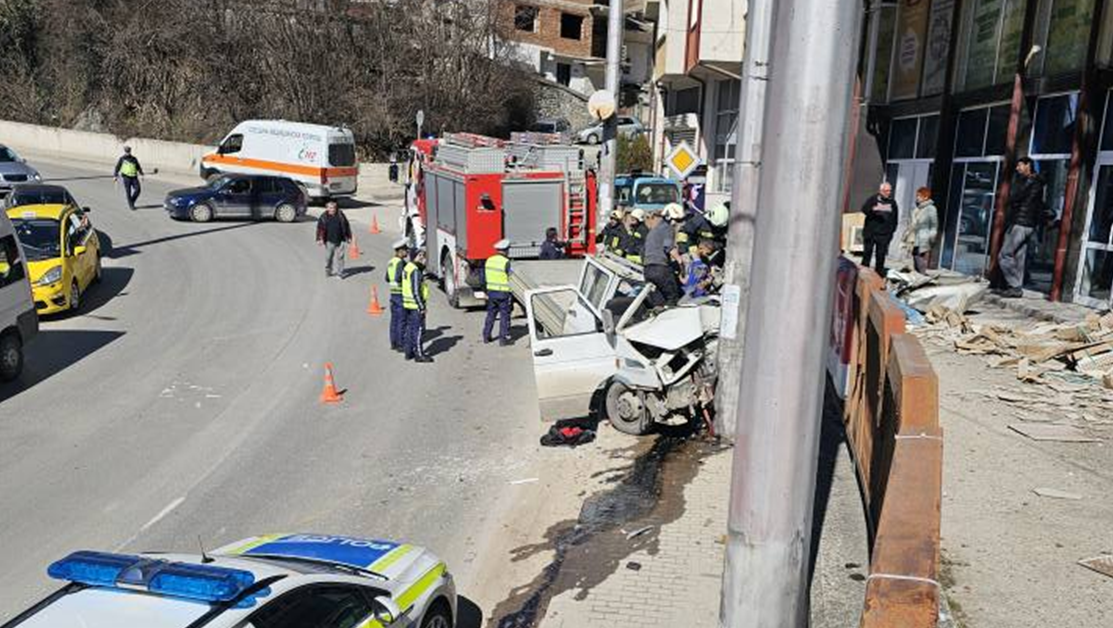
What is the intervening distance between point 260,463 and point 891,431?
21.3 feet

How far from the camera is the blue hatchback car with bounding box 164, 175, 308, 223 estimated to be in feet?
89.5

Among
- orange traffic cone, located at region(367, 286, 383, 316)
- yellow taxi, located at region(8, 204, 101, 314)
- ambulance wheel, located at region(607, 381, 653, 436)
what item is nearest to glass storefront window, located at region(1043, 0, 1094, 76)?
ambulance wheel, located at region(607, 381, 653, 436)

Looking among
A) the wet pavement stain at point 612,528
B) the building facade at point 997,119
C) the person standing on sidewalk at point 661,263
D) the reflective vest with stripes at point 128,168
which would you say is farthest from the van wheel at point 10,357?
the reflective vest with stripes at point 128,168

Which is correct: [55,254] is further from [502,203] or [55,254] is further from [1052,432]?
[1052,432]

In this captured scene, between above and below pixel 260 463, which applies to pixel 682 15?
above

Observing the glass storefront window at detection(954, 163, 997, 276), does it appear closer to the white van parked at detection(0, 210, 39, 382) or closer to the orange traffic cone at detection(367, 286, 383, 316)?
the orange traffic cone at detection(367, 286, 383, 316)

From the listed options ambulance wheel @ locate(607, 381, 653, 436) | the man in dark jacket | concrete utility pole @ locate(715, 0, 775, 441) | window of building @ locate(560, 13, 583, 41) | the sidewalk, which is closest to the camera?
the sidewalk

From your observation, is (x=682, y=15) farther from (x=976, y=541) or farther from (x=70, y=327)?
(x=976, y=541)

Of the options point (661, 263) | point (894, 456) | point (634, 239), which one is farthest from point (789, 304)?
point (634, 239)

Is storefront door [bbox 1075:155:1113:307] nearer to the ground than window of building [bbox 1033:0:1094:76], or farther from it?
nearer to the ground

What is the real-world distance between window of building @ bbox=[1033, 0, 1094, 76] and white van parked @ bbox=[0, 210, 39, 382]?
1584cm

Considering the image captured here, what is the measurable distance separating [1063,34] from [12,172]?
30.0 meters

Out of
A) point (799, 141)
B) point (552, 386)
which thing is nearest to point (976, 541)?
point (799, 141)

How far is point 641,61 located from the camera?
61.6 meters
